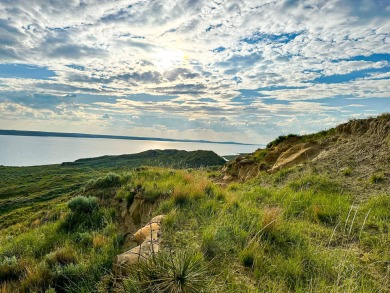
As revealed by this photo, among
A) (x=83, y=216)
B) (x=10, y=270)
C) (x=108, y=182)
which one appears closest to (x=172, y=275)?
(x=10, y=270)

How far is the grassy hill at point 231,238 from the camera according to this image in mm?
4125

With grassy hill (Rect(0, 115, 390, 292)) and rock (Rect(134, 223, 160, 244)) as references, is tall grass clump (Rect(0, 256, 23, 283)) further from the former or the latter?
rock (Rect(134, 223, 160, 244))

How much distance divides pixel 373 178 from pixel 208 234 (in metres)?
8.16

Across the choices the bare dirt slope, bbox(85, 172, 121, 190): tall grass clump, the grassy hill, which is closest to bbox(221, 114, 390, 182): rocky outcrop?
the bare dirt slope

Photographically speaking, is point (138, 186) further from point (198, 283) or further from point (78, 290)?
point (198, 283)

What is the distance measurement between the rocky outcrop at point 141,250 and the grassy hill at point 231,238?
0.15 metres

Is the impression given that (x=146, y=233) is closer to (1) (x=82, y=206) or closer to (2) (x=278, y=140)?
(1) (x=82, y=206)

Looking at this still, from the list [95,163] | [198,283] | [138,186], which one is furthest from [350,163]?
[95,163]

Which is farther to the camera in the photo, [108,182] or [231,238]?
[108,182]

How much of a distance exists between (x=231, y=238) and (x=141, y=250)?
6.04 feet

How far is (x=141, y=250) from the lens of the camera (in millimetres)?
5156

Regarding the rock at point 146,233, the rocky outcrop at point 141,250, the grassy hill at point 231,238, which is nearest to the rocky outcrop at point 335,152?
the grassy hill at point 231,238

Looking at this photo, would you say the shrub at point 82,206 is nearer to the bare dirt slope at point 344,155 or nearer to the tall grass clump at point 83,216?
the tall grass clump at point 83,216

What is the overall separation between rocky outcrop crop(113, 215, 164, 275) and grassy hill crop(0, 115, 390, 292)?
15 cm
